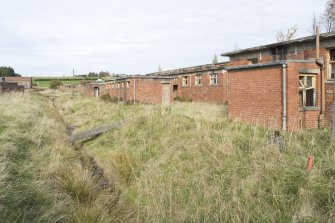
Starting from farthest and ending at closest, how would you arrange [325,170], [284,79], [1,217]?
[284,79] < [325,170] < [1,217]

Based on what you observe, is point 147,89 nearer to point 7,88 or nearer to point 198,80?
point 198,80

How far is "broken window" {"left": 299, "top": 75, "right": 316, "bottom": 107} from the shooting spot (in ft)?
48.1

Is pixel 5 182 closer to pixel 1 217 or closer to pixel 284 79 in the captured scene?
pixel 1 217

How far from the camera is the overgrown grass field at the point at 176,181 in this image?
17.6 feet

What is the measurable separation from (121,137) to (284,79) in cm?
679

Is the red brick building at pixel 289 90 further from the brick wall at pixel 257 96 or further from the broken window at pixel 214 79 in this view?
the broken window at pixel 214 79

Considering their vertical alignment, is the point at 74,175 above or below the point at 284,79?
below

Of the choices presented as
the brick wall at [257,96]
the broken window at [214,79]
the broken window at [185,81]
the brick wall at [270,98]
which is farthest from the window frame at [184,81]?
the brick wall at [270,98]

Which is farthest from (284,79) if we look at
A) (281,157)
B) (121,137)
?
(281,157)

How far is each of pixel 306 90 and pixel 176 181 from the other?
990cm

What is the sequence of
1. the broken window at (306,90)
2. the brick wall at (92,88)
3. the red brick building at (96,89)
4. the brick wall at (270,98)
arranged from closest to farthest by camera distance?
the brick wall at (270,98) < the broken window at (306,90) < the brick wall at (92,88) < the red brick building at (96,89)

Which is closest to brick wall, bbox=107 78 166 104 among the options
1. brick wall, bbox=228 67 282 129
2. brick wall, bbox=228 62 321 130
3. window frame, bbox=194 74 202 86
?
window frame, bbox=194 74 202 86

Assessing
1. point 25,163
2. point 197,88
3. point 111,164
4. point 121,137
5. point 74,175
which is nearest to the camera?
point 74,175

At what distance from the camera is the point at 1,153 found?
8.02 metres
